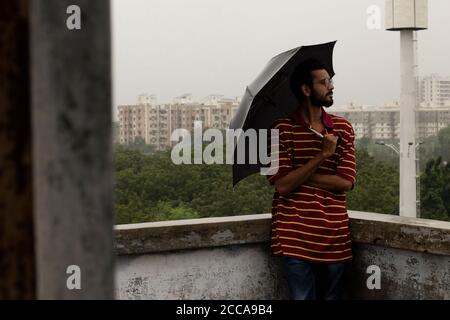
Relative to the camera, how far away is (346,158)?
4070 mm

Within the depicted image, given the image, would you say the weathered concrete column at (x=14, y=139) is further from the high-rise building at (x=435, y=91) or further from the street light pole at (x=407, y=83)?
the high-rise building at (x=435, y=91)

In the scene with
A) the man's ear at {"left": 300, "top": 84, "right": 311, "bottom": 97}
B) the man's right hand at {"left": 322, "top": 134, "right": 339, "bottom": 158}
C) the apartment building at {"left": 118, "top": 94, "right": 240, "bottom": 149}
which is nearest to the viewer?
the man's right hand at {"left": 322, "top": 134, "right": 339, "bottom": 158}

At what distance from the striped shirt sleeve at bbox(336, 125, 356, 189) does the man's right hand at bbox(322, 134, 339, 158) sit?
147mm

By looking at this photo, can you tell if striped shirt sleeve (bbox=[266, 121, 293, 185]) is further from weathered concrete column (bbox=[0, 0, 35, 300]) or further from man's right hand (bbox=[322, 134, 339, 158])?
weathered concrete column (bbox=[0, 0, 35, 300])

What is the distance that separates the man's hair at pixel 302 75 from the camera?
13.1 feet

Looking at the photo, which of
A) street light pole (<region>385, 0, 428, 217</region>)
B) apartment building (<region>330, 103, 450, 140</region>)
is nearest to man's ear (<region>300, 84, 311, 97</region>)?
street light pole (<region>385, 0, 428, 217</region>)

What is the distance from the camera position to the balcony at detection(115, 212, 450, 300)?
4.37 meters

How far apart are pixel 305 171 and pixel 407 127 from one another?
147 feet

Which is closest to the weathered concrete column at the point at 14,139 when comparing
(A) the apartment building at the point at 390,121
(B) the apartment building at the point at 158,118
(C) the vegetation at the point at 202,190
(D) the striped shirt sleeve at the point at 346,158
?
(D) the striped shirt sleeve at the point at 346,158

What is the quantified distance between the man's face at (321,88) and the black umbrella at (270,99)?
0.33 m

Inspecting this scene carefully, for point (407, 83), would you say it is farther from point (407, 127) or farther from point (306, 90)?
point (306, 90)

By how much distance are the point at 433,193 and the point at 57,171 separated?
177 ft

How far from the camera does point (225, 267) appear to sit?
185 inches
